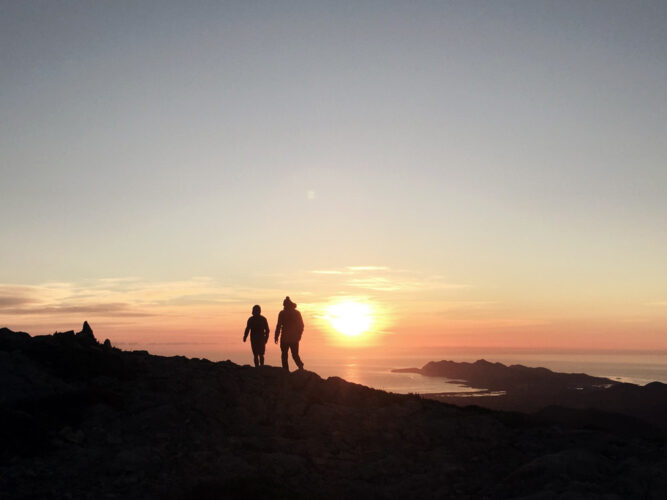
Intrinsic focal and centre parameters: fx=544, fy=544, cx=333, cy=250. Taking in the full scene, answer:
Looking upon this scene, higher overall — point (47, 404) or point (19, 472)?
point (47, 404)

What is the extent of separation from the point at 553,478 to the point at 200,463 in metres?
8.67

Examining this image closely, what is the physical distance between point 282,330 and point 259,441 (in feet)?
30.2

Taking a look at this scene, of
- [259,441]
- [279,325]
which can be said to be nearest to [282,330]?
[279,325]

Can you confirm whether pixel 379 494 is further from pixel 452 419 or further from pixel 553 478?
pixel 452 419

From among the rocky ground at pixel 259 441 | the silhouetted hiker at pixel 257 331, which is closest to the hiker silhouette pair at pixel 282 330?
the silhouetted hiker at pixel 257 331

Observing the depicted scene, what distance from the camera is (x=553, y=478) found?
13.0 meters

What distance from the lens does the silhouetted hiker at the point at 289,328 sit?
24438 mm

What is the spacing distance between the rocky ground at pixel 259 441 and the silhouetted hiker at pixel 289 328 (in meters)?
2.32

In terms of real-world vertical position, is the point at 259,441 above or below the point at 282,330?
below

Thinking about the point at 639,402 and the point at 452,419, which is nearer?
the point at 452,419

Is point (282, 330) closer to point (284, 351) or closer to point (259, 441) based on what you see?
point (284, 351)

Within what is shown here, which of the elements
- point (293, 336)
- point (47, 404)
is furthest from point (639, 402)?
point (47, 404)

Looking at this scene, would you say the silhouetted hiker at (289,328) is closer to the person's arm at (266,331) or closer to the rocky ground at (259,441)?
the person's arm at (266,331)

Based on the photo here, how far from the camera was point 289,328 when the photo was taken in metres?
24.5
